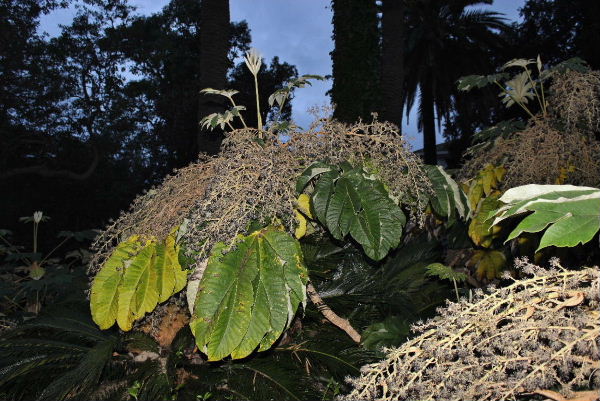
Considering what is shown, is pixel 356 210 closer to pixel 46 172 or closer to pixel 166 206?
pixel 166 206

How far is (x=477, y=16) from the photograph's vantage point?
677 inches

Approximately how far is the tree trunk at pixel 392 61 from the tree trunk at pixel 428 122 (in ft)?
29.2

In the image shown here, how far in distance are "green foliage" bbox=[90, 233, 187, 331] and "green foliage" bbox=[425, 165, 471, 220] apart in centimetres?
91

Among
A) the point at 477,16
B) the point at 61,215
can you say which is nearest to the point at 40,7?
the point at 61,215

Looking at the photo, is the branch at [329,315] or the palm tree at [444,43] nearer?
the branch at [329,315]

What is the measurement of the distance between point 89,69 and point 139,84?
1775mm

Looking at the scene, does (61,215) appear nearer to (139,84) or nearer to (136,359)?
(139,84)

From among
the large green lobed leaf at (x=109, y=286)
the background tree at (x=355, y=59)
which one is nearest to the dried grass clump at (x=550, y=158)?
the large green lobed leaf at (x=109, y=286)

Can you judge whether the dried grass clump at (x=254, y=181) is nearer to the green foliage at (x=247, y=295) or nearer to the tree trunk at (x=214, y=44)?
the green foliage at (x=247, y=295)

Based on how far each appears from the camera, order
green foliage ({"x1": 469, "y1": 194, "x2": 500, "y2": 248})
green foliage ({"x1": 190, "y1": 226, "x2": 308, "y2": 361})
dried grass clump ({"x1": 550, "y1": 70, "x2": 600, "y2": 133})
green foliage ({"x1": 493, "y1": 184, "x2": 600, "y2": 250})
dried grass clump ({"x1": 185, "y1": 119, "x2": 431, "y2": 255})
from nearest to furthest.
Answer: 1. green foliage ({"x1": 493, "y1": 184, "x2": 600, "y2": 250})
2. green foliage ({"x1": 190, "y1": 226, "x2": 308, "y2": 361})
3. dried grass clump ({"x1": 185, "y1": 119, "x2": 431, "y2": 255})
4. green foliage ({"x1": 469, "y1": 194, "x2": 500, "y2": 248})
5. dried grass clump ({"x1": 550, "y1": 70, "x2": 600, "y2": 133})

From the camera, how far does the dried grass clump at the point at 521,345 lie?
62 cm

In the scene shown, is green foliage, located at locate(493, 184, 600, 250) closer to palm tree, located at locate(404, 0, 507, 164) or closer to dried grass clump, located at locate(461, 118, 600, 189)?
dried grass clump, located at locate(461, 118, 600, 189)

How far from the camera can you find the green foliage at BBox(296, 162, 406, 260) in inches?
53.0

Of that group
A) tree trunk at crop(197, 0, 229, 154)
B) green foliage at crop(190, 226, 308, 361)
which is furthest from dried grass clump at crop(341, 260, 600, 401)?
tree trunk at crop(197, 0, 229, 154)
